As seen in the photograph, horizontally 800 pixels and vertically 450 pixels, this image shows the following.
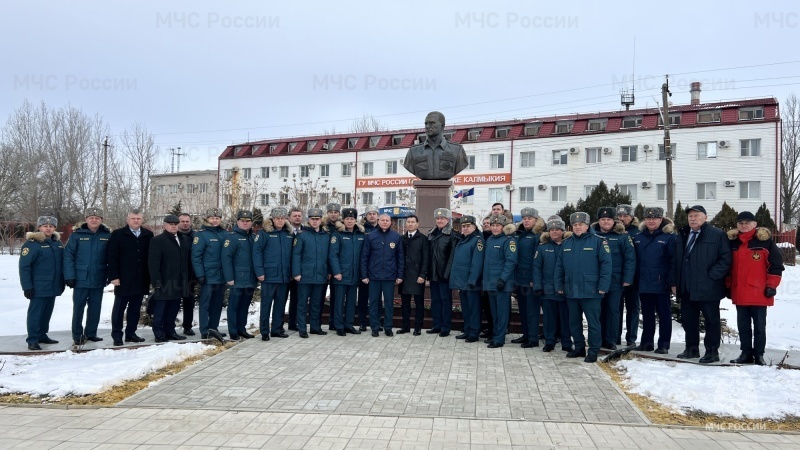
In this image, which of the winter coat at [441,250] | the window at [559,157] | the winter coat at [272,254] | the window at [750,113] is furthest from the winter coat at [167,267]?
the window at [750,113]

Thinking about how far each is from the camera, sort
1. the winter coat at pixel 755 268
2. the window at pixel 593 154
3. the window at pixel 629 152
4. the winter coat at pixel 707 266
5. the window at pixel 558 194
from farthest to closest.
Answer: the window at pixel 558 194
the window at pixel 593 154
the window at pixel 629 152
the winter coat at pixel 707 266
the winter coat at pixel 755 268

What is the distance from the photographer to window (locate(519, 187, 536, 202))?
38.6 meters

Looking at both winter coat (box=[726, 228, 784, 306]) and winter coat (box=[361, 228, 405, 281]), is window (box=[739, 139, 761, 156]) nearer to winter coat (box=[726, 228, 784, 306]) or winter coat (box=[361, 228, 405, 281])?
winter coat (box=[726, 228, 784, 306])

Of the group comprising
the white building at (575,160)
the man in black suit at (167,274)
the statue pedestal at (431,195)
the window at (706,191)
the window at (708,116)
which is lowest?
the man in black suit at (167,274)

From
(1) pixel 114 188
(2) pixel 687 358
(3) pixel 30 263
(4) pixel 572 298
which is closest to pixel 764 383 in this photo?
(2) pixel 687 358

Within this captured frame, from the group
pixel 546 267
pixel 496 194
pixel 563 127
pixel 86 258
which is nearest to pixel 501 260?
pixel 546 267

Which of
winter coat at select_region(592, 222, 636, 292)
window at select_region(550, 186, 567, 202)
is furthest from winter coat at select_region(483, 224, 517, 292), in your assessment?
window at select_region(550, 186, 567, 202)

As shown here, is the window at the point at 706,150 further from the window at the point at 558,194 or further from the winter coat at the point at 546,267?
the winter coat at the point at 546,267

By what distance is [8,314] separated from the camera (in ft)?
35.8

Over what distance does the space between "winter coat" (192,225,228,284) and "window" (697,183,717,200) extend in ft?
108

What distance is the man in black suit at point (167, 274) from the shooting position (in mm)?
8180

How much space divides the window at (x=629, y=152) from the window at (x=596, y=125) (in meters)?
2.07

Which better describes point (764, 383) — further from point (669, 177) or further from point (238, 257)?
point (669, 177)

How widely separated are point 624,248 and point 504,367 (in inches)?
98.7
